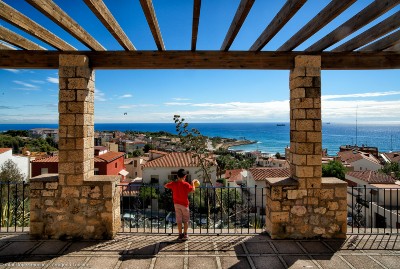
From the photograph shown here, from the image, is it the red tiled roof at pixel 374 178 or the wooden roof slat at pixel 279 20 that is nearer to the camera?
the wooden roof slat at pixel 279 20

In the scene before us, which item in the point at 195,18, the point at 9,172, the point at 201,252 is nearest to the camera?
the point at 195,18

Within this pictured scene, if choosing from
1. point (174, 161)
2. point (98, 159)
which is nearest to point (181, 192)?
point (98, 159)

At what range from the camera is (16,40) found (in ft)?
12.7

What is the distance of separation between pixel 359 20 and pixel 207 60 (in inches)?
88.7

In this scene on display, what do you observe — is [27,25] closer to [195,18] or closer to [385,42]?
[195,18]

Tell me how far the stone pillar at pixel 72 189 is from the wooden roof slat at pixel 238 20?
7.95ft

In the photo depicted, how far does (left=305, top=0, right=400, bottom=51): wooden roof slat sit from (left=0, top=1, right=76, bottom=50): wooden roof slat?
4101 millimetres

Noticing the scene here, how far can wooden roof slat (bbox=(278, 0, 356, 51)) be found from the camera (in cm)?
268

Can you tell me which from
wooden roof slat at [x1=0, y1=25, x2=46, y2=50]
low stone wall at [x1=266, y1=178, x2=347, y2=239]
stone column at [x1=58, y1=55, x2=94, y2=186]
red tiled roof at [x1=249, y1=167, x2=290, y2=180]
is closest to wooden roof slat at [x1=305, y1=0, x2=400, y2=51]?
low stone wall at [x1=266, y1=178, x2=347, y2=239]

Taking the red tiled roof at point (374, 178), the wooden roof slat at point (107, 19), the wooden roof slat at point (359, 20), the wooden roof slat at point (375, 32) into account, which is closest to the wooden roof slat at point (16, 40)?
the wooden roof slat at point (107, 19)

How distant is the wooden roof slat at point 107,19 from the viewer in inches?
108

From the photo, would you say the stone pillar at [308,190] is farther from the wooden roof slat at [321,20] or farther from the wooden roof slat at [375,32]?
the wooden roof slat at [321,20]

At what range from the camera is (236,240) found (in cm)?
417

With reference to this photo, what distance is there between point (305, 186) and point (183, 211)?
6.79 feet
